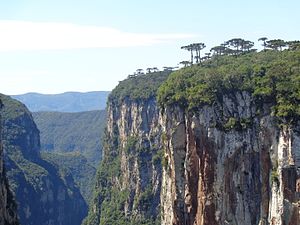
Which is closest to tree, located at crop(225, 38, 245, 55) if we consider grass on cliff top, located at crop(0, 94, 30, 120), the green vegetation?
grass on cliff top, located at crop(0, 94, 30, 120)

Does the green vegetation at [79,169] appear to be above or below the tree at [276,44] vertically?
below

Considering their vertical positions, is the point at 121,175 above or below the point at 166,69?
below

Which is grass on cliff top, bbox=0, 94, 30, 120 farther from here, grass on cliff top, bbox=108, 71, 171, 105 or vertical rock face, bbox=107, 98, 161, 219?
vertical rock face, bbox=107, 98, 161, 219

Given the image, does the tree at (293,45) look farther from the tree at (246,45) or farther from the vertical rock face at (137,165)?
the vertical rock face at (137,165)

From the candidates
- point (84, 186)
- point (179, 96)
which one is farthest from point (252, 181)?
point (84, 186)

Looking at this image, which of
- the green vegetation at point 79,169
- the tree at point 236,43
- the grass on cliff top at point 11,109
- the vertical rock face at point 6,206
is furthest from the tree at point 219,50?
the green vegetation at point 79,169

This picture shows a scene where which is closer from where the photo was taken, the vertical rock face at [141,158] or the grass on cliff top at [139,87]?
the vertical rock face at [141,158]

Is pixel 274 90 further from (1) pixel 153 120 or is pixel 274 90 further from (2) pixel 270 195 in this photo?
(1) pixel 153 120

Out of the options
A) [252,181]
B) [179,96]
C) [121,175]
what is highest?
[179,96]
